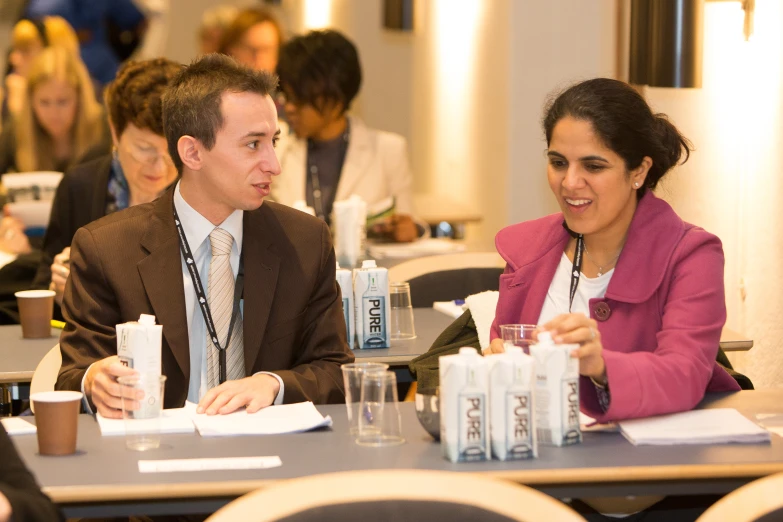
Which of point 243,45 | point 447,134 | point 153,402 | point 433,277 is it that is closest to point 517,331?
point 153,402

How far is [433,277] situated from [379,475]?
8.25ft

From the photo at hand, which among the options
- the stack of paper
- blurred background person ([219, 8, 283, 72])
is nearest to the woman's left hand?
the stack of paper

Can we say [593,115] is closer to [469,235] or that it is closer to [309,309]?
[309,309]

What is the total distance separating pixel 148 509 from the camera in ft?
7.07

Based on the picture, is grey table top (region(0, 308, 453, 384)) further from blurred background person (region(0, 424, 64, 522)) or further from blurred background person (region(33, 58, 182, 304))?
blurred background person (region(0, 424, 64, 522))

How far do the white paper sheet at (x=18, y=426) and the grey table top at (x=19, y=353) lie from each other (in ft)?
2.08

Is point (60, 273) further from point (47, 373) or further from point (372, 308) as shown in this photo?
point (372, 308)

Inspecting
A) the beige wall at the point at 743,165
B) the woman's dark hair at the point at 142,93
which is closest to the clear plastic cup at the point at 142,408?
the woman's dark hair at the point at 142,93

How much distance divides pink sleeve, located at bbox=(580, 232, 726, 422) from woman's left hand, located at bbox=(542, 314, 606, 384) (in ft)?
0.10

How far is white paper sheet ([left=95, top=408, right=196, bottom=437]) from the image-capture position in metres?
2.47

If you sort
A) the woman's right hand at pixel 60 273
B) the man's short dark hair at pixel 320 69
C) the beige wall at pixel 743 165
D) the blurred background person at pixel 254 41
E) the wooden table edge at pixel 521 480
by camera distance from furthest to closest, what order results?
the blurred background person at pixel 254 41 < the man's short dark hair at pixel 320 69 < the beige wall at pixel 743 165 < the woman's right hand at pixel 60 273 < the wooden table edge at pixel 521 480

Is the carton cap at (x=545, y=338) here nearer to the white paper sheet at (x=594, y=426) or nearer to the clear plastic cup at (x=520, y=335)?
the clear plastic cup at (x=520, y=335)

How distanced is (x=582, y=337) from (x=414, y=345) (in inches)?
46.3

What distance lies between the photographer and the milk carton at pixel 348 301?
3.63 m
